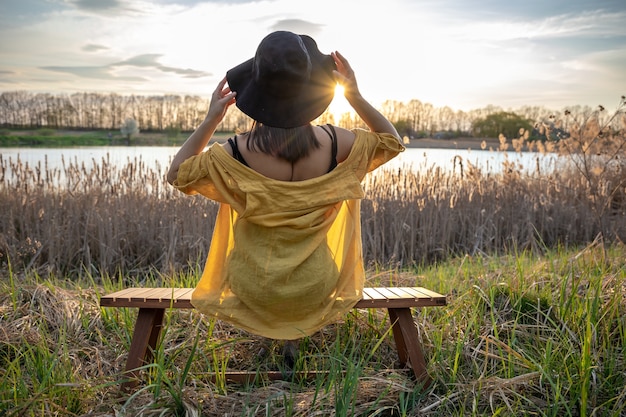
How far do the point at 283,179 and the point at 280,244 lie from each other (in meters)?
0.27

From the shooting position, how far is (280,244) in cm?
228

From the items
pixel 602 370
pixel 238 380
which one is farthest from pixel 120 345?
pixel 602 370

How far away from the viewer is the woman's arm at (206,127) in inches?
87.7

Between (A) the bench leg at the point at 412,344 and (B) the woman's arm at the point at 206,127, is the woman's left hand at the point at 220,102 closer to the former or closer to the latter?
(B) the woman's arm at the point at 206,127

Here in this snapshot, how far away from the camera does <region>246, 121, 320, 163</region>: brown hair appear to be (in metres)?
2.20

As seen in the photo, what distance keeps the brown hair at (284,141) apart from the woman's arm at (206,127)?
6.4 inches

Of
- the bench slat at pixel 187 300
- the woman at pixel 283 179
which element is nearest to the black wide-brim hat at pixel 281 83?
the woman at pixel 283 179

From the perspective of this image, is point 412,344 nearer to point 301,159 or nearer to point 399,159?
point 301,159

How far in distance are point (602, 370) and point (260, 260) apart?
1.50 m

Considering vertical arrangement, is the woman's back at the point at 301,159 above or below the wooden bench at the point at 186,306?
above

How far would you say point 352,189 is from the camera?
2271mm

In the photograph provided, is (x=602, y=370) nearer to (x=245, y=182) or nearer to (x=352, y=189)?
(x=352, y=189)

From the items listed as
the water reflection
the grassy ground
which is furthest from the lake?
the grassy ground

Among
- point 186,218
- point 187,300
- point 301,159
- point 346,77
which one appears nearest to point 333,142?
point 301,159
